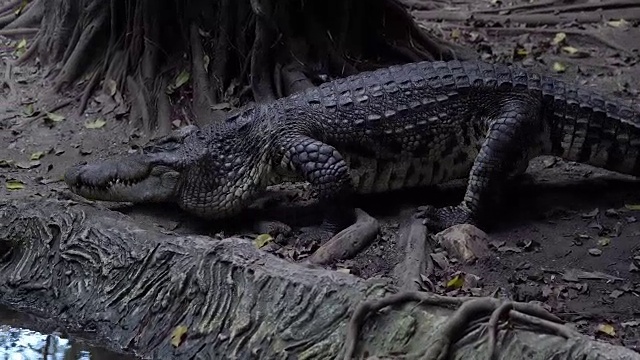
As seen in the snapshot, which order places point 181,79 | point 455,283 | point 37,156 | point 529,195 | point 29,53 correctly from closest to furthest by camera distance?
point 455,283 → point 529,195 → point 37,156 → point 181,79 → point 29,53

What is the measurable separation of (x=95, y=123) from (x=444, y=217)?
3399 millimetres

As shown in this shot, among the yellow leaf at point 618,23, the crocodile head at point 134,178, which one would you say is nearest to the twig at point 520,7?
the yellow leaf at point 618,23

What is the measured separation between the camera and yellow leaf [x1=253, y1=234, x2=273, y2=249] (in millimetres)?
6327

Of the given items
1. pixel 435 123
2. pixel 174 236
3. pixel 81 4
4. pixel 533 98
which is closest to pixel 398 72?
pixel 435 123

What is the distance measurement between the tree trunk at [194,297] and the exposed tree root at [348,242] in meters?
0.90

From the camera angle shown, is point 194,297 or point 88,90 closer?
point 194,297

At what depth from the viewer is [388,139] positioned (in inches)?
261

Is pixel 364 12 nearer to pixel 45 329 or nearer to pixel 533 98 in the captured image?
pixel 533 98

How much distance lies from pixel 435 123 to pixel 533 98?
2.22 ft

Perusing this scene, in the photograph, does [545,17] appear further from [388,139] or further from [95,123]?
[95,123]

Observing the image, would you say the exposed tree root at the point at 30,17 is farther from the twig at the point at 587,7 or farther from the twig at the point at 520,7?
the twig at the point at 587,7

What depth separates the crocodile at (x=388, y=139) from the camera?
6582 mm

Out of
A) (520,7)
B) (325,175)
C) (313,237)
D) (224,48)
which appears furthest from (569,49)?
(313,237)

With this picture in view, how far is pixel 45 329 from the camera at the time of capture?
5.79 m
